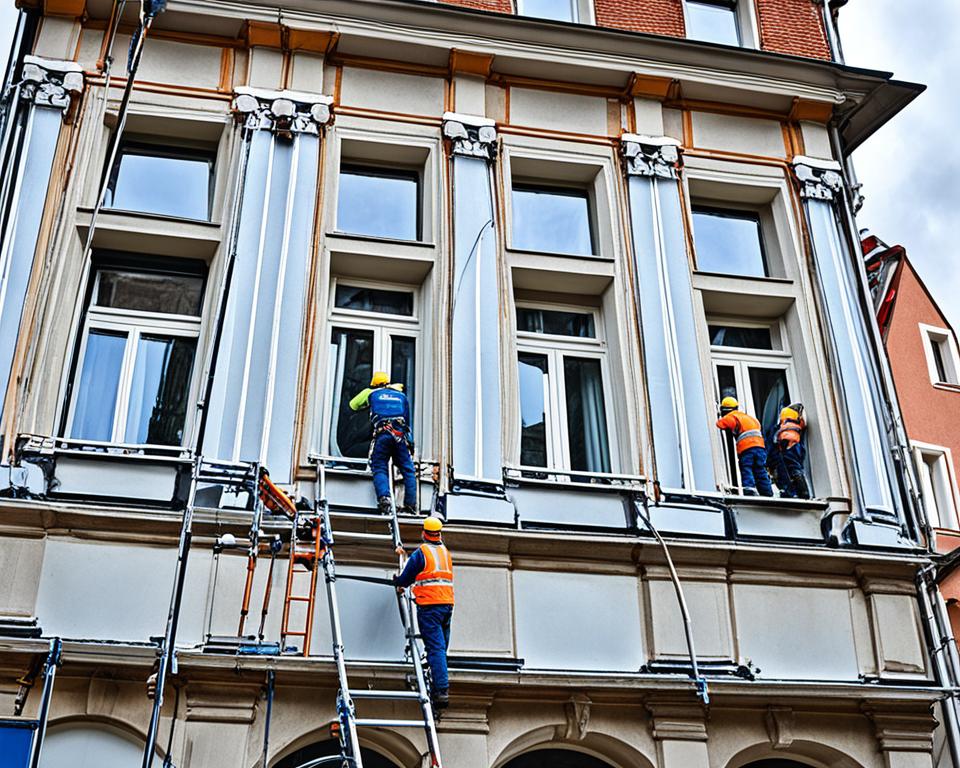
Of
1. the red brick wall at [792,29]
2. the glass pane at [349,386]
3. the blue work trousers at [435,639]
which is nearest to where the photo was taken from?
the blue work trousers at [435,639]

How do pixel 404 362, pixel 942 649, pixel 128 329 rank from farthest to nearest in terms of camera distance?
pixel 404 362, pixel 128 329, pixel 942 649

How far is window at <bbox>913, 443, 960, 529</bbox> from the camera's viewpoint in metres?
21.8

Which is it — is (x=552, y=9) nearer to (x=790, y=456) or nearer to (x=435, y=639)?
(x=790, y=456)

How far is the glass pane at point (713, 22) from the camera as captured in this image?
59.2 ft

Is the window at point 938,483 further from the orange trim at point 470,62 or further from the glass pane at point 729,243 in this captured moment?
the orange trim at point 470,62

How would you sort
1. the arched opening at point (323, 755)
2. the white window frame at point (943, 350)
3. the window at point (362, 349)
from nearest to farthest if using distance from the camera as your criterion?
1. the arched opening at point (323, 755)
2. the window at point (362, 349)
3. the white window frame at point (943, 350)

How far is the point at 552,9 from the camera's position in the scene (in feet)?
57.6

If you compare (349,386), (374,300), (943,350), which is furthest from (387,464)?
(943,350)

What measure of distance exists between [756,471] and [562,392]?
2.61 metres

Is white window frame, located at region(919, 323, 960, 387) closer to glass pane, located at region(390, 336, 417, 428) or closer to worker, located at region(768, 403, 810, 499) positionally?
worker, located at region(768, 403, 810, 499)

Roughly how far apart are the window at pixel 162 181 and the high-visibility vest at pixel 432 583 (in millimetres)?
6294

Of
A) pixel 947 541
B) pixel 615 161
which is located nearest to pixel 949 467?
pixel 947 541

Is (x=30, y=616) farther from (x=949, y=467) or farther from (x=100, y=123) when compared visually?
(x=949, y=467)

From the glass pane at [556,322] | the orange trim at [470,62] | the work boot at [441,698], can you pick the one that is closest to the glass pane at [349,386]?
the glass pane at [556,322]
